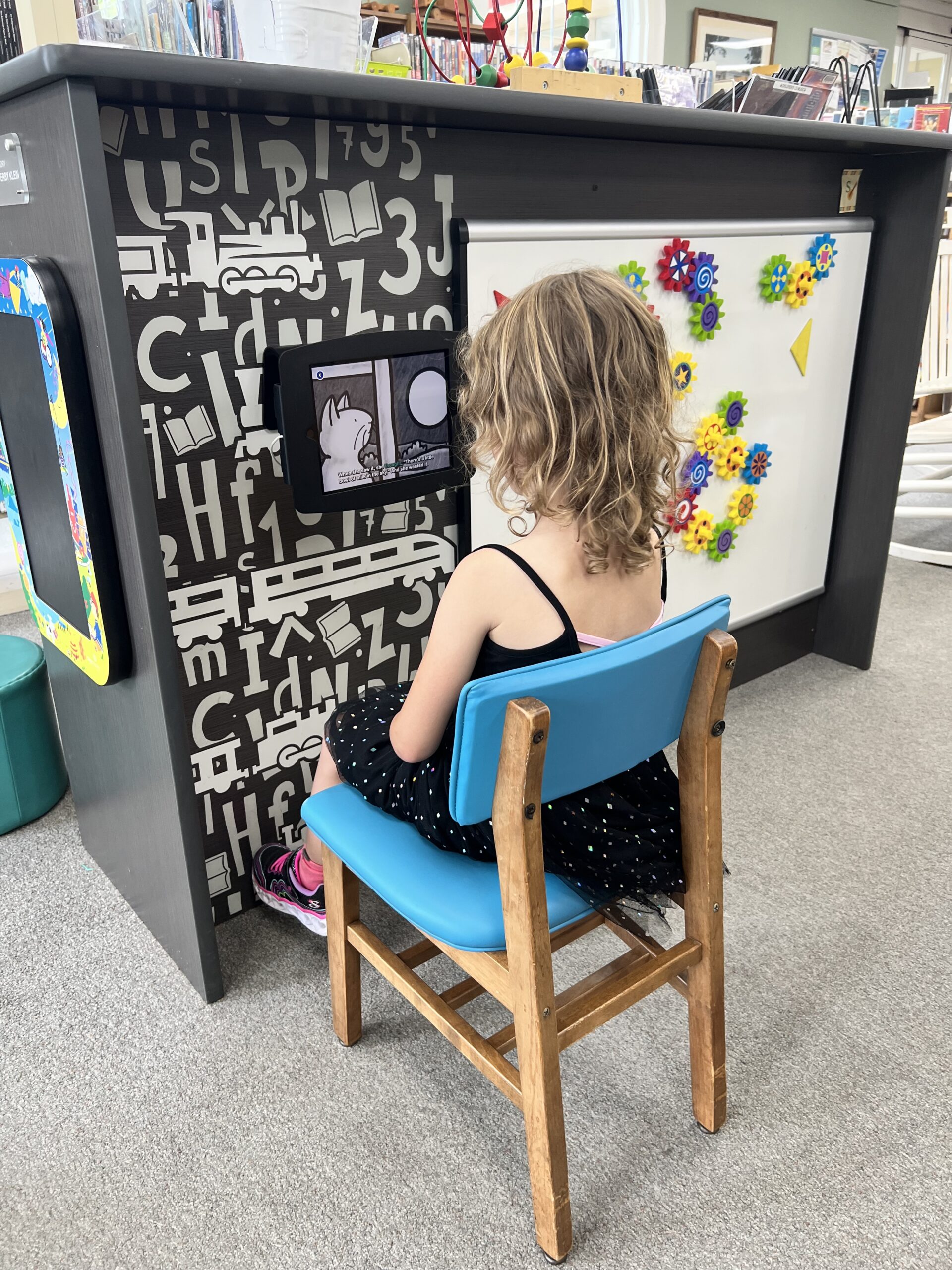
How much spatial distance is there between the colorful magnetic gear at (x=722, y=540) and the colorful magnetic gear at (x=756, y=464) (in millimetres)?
116

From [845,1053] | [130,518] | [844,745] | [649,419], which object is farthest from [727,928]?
[130,518]

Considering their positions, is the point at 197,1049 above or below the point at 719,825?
below

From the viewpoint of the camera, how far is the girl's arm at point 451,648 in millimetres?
1006

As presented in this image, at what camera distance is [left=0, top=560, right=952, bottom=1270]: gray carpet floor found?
3.62 ft

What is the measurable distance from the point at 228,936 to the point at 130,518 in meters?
0.79

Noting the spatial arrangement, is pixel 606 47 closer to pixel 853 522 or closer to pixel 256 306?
pixel 853 522

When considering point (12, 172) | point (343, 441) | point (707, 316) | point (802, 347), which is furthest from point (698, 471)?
point (12, 172)

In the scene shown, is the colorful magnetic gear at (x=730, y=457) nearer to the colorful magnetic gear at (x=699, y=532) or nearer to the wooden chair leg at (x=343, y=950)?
the colorful magnetic gear at (x=699, y=532)

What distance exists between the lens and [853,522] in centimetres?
251

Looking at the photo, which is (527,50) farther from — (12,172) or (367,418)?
(12,172)

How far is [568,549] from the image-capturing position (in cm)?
104

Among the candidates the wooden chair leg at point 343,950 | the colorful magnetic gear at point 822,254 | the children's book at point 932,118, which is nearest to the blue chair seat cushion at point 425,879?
the wooden chair leg at point 343,950

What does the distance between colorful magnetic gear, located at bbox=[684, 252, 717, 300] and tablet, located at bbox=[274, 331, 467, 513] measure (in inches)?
25.4

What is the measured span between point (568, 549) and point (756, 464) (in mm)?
1348
